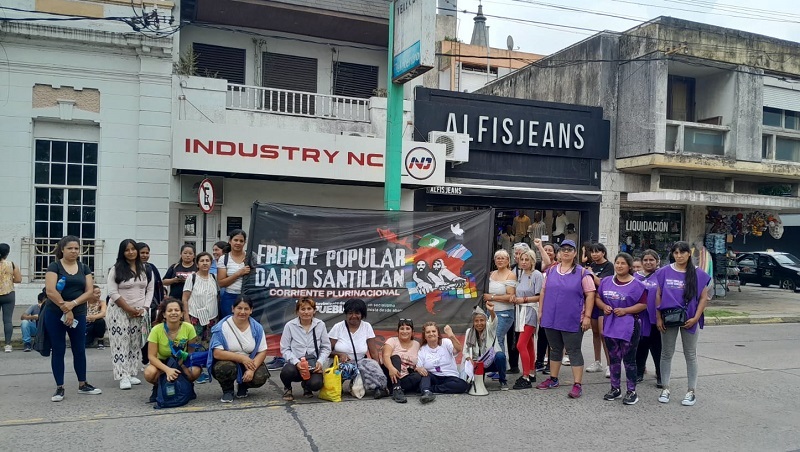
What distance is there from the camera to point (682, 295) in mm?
7086

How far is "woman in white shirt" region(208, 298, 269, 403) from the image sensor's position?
21.7 ft

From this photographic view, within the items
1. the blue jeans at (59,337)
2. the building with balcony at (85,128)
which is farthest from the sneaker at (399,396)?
the building with balcony at (85,128)

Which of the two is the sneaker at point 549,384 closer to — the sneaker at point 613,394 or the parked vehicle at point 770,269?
the sneaker at point 613,394

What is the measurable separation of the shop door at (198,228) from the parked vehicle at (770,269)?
69.0ft

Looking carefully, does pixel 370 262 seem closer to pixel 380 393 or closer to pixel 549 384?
pixel 380 393

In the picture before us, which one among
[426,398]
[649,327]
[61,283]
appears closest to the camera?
[61,283]

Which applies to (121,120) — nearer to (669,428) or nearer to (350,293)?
(350,293)

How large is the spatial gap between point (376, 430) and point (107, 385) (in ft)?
11.2

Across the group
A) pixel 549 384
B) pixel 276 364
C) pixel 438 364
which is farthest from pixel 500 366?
pixel 276 364

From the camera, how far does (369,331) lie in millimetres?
7230

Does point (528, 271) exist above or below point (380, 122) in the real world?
below

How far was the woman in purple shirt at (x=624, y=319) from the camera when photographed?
6.97 m

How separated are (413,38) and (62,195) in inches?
338

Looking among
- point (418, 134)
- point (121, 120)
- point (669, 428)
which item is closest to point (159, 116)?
point (121, 120)
